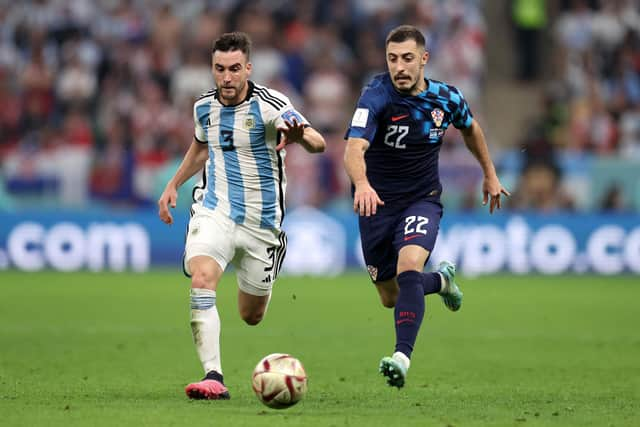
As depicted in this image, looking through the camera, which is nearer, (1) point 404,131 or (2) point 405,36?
(2) point 405,36

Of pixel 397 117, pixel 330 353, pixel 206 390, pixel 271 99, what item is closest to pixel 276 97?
pixel 271 99

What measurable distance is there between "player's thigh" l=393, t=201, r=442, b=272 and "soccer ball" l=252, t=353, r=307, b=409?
54.1 inches

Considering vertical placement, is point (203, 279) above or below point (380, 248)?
below

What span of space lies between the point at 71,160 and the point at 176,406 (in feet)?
43.2

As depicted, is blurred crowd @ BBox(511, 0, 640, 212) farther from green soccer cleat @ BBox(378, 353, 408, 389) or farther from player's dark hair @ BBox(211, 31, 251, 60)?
green soccer cleat @ BBox(378, 353, 408, 389)

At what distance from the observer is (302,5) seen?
22.5 m

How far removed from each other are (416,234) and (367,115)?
2.90 ft

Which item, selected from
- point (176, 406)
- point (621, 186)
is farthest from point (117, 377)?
point (621, 186)

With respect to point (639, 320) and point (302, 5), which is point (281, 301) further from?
point (302, 5)

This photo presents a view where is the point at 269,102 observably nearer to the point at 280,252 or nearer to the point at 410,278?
the point at 280,252

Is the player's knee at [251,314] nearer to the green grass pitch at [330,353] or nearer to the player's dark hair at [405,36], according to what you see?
the green grass pitch at [330,353]

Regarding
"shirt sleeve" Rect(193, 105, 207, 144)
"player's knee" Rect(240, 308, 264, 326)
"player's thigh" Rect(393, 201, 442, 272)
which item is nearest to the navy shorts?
"player's thigh" Rect(393, 201, 442, 272)

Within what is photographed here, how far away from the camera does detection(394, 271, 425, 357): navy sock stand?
7.88 metres

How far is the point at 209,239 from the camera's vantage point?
27.4ft
